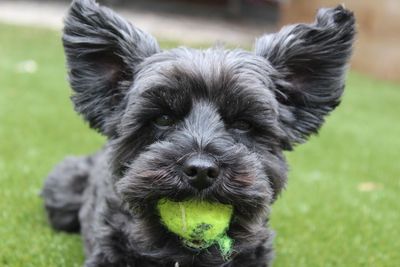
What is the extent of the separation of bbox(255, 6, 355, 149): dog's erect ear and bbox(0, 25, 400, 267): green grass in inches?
49.7

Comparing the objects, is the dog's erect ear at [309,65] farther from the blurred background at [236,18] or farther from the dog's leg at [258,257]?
the blurred background at [236,18]

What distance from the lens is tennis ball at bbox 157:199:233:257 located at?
9.89 ft

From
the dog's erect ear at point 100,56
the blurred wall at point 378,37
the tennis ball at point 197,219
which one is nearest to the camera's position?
the tennis ball at point 197,219

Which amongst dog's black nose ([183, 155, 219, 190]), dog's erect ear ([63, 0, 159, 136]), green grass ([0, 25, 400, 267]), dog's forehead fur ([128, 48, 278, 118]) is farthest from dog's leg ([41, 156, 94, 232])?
dog's black nose ([183, 155, 219, 190])

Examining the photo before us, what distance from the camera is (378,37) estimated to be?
15.3 metres

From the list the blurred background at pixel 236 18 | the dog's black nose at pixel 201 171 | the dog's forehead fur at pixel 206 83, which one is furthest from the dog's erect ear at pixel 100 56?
the blurred background at pixel 236 18

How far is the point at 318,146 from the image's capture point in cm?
837

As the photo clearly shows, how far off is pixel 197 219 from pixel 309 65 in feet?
4.58

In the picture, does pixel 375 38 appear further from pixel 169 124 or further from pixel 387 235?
pixel 169 124

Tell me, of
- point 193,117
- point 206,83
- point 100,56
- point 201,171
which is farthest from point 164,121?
point 100,56

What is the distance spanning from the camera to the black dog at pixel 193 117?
3.07 m

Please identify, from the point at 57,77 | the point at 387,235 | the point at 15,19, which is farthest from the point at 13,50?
the point at 387,235

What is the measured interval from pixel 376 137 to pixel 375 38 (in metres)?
7.01

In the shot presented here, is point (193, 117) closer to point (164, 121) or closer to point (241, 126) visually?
point (164, 121)
